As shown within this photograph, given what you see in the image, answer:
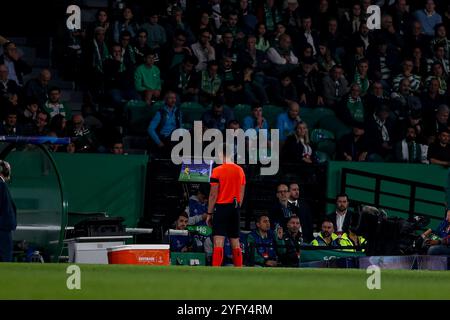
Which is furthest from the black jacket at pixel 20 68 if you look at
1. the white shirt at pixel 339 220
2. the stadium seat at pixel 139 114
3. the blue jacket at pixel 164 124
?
the white shirt at pixel 339 220

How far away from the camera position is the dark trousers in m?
16.4

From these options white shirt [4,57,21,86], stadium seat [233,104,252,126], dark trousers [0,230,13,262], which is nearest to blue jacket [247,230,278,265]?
dark trousers [0,230,13,262]

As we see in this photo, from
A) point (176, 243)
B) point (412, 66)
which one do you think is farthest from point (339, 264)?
point (412, 66)

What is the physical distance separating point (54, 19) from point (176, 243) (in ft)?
21.3

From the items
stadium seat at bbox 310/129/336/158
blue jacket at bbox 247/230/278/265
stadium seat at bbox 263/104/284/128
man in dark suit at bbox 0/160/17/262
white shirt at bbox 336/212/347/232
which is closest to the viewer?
man in dark suit at bbox 0/160/17/262

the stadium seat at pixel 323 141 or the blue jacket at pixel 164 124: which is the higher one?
the blue jacket at pixel 164 124

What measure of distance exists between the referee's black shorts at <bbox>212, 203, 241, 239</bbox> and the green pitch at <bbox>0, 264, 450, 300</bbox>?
3270mm

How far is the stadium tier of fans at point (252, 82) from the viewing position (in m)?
21.5

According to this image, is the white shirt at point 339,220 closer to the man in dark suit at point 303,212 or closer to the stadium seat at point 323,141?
the man in dark suit at point 303,212

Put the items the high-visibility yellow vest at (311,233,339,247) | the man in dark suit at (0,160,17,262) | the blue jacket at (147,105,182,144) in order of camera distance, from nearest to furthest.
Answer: the man in dark suit at (0,160,17,262) < the high-visibility yellow vest at (311,233,339,247) < the blue jacket at (147,105,182,144)

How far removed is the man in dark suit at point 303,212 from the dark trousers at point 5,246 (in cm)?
492

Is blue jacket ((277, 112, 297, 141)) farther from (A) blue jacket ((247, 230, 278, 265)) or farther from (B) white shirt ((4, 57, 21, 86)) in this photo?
(B) white shirt ((4, 57, 21, 86))

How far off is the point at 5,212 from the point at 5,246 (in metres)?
0.41

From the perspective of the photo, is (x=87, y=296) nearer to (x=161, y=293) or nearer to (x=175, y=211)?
(x=161, y=293)
